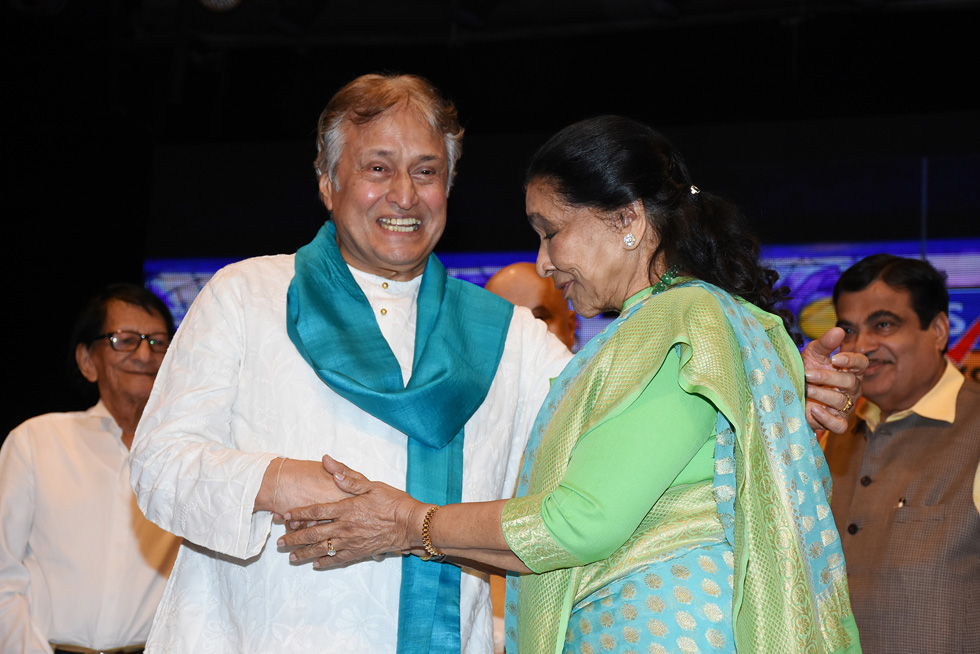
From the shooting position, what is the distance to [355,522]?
2.01m

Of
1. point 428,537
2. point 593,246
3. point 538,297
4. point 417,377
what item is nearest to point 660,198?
point 593,246

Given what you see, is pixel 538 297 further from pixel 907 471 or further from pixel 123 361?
pixel 123 361

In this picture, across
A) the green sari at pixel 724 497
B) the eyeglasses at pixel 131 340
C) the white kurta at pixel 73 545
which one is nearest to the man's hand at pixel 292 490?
the green sari at pixel 724 497

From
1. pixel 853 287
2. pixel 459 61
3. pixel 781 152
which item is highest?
pixel 459 61

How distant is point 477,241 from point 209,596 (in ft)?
12.2

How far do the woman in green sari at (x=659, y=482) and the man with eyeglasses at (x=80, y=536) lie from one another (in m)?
1.81

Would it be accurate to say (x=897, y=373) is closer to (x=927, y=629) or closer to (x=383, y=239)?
(x=927, y=629)

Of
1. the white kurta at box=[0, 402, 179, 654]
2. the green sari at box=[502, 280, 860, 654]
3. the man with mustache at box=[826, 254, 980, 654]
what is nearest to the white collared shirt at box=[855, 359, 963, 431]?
the man with mustache at box=[826, 254, 980, 654]

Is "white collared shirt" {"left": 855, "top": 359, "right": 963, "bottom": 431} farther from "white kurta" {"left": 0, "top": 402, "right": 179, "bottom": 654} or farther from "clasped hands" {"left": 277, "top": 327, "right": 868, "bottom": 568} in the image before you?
"white kurta" {"left": 0, "top": 402, "right": 179, "bottom": 654}

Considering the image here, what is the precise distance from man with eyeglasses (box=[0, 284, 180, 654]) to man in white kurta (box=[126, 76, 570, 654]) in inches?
57.9

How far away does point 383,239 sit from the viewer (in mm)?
2412

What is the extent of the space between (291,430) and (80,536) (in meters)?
1.77

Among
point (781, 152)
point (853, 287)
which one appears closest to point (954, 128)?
point (781, 152)

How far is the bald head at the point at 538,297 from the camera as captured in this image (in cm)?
381
